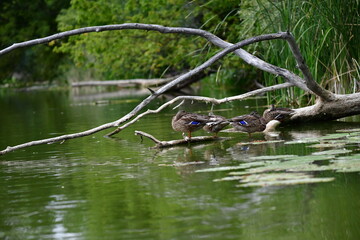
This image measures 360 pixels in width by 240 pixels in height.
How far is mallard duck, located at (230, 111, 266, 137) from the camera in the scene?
10438mm

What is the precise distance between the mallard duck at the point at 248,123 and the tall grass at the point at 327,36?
1.72 metres

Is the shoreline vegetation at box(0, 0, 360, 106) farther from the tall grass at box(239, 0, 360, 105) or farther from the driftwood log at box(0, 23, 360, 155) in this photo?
the driftwood log at box(0, 23, 360, 155)

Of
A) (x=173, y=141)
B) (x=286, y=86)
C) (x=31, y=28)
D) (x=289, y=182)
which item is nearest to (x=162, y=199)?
(x=289, y=182)

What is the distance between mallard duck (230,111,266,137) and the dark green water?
1.73 ft

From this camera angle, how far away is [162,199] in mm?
6090

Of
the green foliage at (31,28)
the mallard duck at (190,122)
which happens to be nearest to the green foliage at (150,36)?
the mallard duck at (190,122)

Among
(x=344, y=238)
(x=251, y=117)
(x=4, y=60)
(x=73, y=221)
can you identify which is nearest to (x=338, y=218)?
(x=344, y=238)

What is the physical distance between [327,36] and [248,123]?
2367mm

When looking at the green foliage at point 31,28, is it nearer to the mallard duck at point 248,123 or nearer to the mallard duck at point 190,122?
the mallard duck at point 190,122

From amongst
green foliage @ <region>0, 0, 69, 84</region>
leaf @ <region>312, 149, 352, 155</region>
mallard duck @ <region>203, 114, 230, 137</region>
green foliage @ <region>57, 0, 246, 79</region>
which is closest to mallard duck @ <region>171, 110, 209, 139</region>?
mallard duck @ <region>203, 114, 230, 137</region>

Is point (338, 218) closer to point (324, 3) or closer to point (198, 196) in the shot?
point (198, 196)

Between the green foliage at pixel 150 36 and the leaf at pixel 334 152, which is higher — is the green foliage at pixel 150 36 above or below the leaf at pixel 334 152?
above

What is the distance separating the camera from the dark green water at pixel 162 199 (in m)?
4.99

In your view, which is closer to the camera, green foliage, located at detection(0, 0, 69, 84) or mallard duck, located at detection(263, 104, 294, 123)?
mallard duck, located at detection(263, 104, 294, 123)
